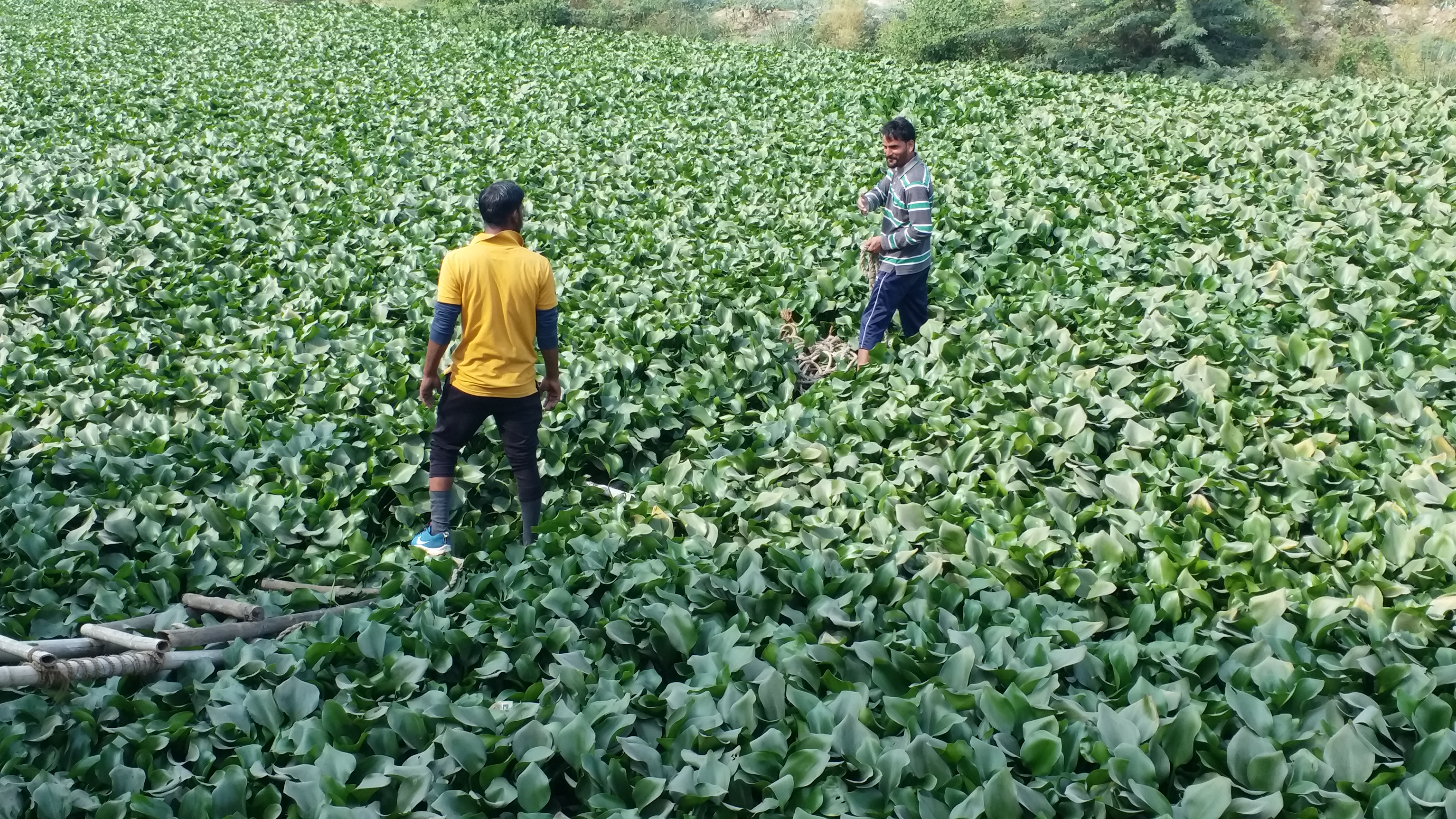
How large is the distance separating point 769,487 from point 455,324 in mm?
1761

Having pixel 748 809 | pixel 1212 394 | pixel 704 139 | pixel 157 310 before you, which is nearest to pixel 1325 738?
pixel 748 809

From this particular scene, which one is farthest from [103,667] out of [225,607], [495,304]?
[495,304]

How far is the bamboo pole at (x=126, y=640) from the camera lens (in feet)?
11.0

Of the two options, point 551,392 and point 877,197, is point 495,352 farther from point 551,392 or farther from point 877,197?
point 877,197

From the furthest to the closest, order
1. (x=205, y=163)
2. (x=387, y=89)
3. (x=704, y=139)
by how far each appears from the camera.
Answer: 1. (x=387, y=89)
2. (x=704, y=139)
3. (x=205, y=163)

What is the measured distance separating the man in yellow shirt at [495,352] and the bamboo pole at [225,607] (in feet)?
3.24

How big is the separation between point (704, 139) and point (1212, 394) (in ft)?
27.6

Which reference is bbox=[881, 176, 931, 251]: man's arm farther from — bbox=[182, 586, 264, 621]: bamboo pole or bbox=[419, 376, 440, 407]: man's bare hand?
bbox=[182, 586, 264, 621]: bamboo pole

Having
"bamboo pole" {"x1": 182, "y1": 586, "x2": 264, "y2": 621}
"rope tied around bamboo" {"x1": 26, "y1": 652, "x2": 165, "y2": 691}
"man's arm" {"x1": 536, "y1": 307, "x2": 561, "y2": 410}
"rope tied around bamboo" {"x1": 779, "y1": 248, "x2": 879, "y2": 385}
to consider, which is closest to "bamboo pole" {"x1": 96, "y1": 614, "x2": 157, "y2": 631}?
"bamboo pole" {"x1": 182, "y1": 586, "x2": 264, "y2": 621}

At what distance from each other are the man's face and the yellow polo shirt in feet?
8.49

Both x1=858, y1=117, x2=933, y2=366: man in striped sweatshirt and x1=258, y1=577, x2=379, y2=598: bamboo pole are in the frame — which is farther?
x1=858, y1=117, x2=933, y2=366: man in striped sweatshirt

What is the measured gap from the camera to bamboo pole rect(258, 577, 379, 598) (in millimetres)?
4473

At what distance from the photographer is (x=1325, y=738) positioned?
10.1 feet

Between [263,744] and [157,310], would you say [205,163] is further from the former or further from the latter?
[263,744]
